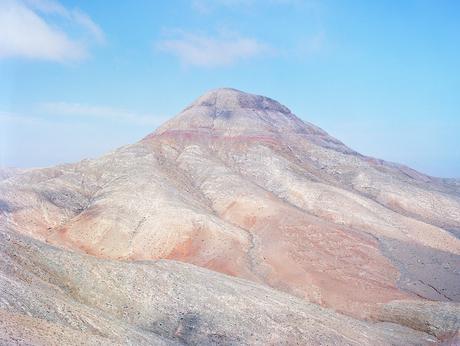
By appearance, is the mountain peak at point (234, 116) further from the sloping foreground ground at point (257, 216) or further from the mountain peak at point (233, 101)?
the sloping foreground ground at point (257, 216)

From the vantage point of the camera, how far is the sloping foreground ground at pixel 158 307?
75.6 feet

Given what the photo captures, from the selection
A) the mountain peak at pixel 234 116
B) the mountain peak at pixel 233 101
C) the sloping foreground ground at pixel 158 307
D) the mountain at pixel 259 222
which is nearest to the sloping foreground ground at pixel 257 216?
the mountain at pixel 259 222

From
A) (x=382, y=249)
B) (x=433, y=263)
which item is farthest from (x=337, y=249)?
(x=433, y=263)

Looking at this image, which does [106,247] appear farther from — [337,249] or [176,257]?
[337,249]

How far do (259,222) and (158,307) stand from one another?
30.3 m

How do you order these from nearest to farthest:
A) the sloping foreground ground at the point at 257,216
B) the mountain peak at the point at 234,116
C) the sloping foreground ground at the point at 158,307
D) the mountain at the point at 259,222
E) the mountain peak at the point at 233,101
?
the sloping foreground ground at the point at 158,307, the mountain at the point at 259,222, the sloping foreground ground at the point at 257,216, the mountain peak at the point at 234,116, the mountain peak at the point at 233,101

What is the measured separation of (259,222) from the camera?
192 feet

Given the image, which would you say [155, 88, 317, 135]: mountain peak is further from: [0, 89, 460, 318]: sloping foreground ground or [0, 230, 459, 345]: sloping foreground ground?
[0, 230, 459, 345]: sloping foreground ground

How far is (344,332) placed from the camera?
101 ft

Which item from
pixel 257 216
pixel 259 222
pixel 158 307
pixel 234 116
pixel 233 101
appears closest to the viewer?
pixel 158 307

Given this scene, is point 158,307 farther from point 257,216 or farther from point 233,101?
point 233,101

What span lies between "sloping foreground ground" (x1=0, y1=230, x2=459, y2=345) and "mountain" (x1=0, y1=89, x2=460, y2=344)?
15.2 inches

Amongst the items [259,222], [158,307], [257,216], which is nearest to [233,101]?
[257,216]

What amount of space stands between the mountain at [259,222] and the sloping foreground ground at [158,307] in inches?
15.2
